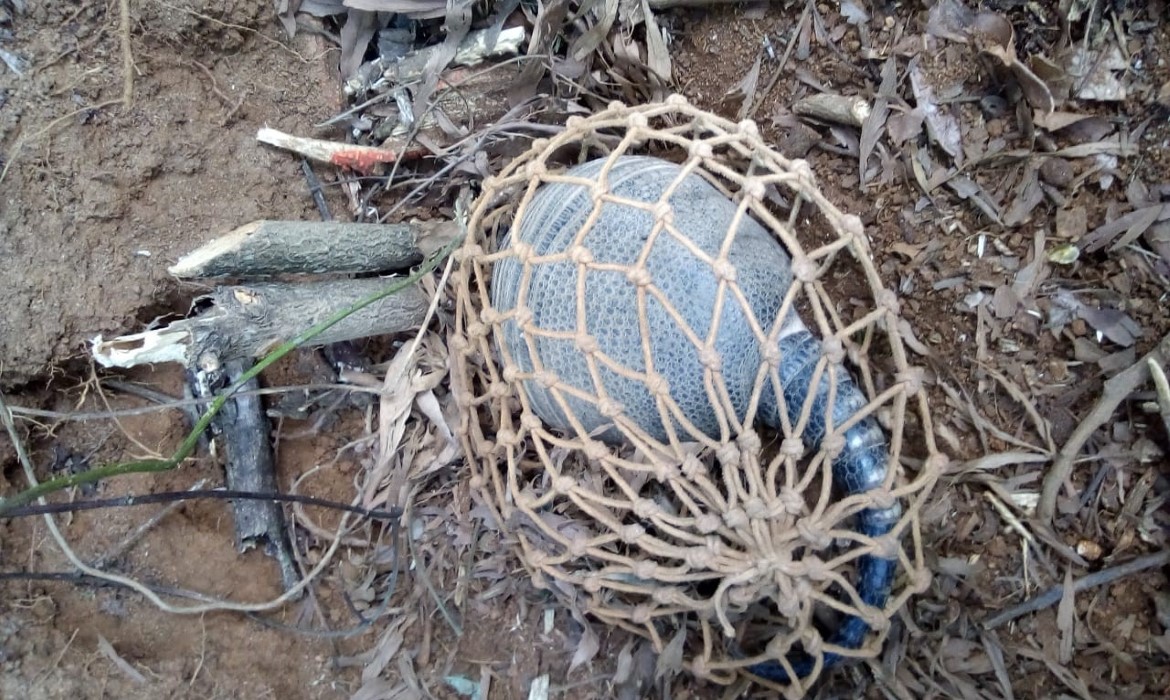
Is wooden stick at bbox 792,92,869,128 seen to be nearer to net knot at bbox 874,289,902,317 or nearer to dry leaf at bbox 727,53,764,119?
dry leaf at bbox 727,53,764,119

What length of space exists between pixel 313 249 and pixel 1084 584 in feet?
3.30

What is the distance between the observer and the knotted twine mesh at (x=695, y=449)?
0.78 meters

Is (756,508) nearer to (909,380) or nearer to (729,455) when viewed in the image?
(729,455)

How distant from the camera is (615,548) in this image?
1.02 meters

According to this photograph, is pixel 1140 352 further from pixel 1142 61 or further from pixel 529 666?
pixel 529 666

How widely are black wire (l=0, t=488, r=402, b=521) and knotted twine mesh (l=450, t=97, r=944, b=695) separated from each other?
159 millimetres

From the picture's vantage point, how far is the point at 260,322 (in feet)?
2.97

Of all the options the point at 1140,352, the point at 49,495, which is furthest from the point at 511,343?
the point at 1140,352

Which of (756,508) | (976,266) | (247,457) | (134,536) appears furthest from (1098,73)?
(134,536)

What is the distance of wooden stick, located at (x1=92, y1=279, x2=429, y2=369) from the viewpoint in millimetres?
817

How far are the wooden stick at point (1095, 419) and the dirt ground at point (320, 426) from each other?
0.07 feet

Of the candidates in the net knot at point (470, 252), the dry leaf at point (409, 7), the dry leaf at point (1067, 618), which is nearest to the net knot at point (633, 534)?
the net knot at point (470, 252)

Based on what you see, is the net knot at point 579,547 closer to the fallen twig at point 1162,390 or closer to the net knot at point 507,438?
the net knot at point 507,438

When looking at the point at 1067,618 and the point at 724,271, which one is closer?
the point at 724,271
